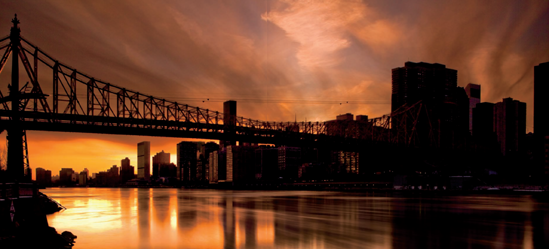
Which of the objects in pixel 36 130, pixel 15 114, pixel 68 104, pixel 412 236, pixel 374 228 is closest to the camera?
pixel 15 114

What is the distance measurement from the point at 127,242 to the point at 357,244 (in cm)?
1170

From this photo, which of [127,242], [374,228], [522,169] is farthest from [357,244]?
[522,169]

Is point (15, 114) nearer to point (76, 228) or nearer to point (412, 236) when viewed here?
Result: point (76, 228)

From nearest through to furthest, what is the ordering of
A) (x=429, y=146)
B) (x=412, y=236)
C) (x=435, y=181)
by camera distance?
1. (x=412, y=236)
2. (x=435, y=181)
3. (x=429, y=146)

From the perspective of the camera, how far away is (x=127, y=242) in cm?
2423

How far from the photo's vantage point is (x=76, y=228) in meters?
30.4

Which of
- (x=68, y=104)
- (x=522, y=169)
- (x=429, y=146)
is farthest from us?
(x=522, y=169)

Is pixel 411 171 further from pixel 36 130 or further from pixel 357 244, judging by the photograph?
pixel 357 244

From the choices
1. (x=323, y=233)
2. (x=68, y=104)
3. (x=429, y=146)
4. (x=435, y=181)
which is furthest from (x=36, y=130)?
(x=429, y=146)

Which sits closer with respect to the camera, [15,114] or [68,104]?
[15,114]

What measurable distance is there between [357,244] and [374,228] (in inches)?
256

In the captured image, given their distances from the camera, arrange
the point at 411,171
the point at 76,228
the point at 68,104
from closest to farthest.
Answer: the point at 76,228 < the point at 68,104 < the point at 411,171

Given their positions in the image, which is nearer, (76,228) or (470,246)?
(470,246)

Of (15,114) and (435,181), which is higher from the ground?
(15,114)
